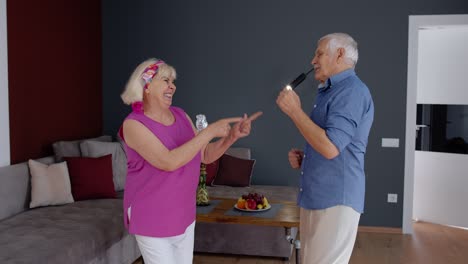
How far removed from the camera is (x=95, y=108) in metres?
5.18

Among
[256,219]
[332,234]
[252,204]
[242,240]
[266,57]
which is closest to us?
[332,234]

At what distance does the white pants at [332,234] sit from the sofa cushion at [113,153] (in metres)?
2.73

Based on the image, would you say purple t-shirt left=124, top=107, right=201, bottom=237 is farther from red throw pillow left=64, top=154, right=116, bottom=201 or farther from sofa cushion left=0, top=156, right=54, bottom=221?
red throw pillow left=64, top=154, right=116, bottom=201

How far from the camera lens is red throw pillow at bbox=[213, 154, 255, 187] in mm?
4656

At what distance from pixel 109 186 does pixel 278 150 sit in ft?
6.17

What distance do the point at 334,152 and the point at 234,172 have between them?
2917 mm

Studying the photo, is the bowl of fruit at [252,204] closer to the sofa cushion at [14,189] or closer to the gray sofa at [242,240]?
the gray sofa at [242,240]

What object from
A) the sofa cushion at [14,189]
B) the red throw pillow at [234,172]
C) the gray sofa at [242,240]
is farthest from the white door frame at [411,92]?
the sofa cushion at [14,189]

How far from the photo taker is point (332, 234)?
192 cm

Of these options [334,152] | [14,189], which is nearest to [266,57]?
[14,189]

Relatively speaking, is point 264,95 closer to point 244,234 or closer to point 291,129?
point 291,129

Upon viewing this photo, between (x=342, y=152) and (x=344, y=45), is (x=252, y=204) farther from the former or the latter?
(x=344, y=45)

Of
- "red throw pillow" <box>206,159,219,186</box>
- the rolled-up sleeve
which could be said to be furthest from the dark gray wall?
the rolled-up sleeve

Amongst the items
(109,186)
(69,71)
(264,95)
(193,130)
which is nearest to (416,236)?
(264,95)
